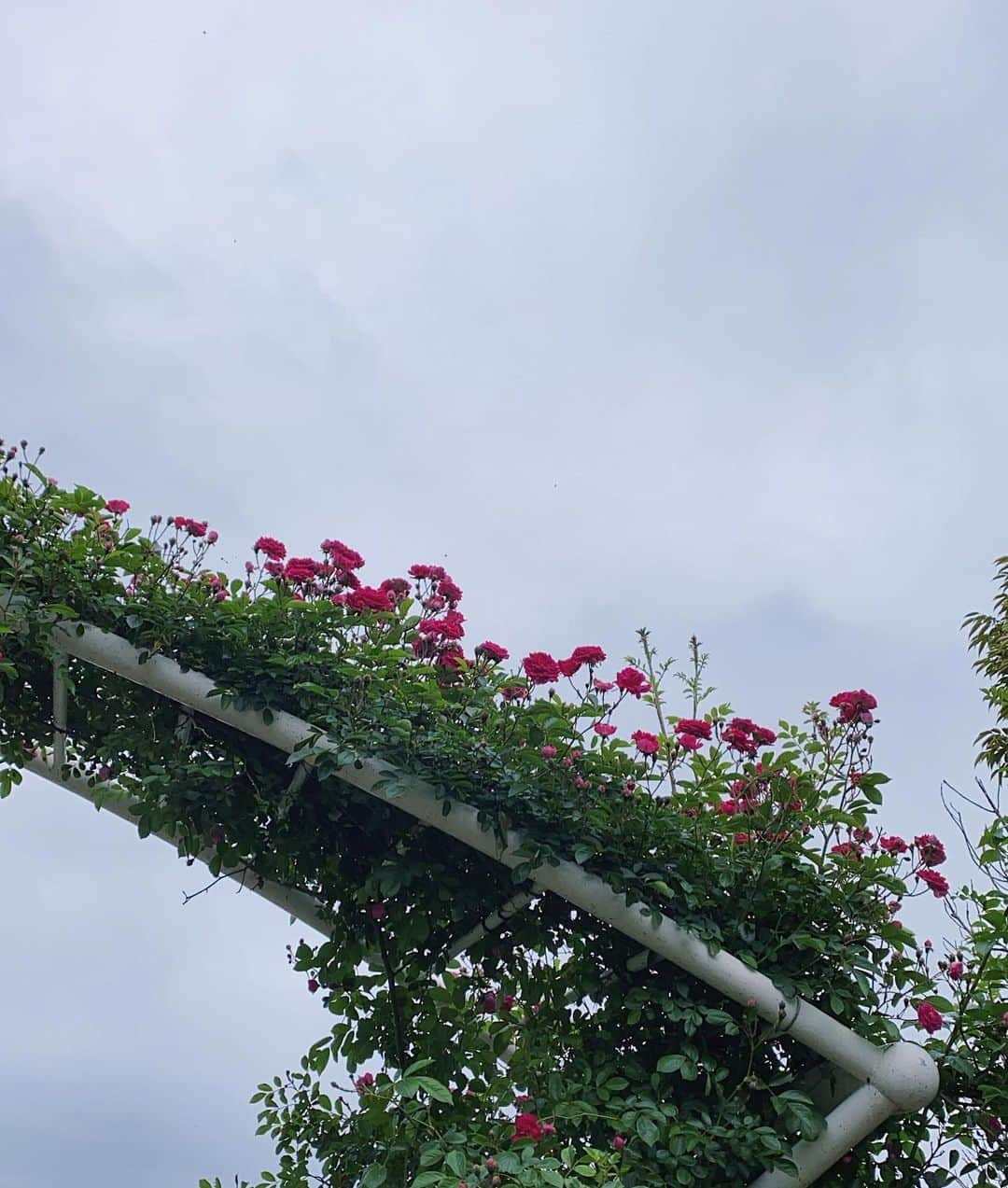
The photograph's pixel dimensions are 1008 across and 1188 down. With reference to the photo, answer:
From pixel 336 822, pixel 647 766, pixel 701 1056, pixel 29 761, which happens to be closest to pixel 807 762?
pixel 647 766

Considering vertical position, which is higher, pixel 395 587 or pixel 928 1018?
pixel 395 587

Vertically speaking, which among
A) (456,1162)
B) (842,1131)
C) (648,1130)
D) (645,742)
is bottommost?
(456,1162)

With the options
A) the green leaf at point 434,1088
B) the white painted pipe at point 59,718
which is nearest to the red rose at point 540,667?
the green leaf at point 434,1088

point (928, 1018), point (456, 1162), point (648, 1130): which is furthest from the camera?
point (928, 1018)

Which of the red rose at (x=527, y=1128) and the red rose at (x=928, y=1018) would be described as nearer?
the red rose at (x=527, y=1128)

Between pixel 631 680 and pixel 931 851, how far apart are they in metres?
1.17

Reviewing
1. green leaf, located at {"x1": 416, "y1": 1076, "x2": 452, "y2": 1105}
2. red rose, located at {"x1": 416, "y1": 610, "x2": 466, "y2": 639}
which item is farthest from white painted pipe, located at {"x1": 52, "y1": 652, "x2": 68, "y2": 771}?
green leaf, located at {"x1": 416, "y1": 1076, "x2": 452, "y2": 1105}

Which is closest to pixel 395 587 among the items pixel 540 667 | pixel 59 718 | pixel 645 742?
pixel 540 667

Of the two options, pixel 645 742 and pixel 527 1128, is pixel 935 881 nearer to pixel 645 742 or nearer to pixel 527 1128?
pixel 645 742

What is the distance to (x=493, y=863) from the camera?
4102mm

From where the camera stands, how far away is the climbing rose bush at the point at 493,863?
148 inches

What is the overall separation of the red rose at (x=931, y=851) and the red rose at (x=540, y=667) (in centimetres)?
134

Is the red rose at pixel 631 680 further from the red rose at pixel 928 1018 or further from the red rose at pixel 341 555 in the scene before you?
the red rose at pixel 928 1018

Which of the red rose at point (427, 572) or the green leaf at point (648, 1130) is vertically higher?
the red rose at point (427, 572)
